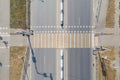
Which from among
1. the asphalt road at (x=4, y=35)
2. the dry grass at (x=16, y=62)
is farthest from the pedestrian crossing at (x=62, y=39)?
the asphalt road at (x=4, y=35)

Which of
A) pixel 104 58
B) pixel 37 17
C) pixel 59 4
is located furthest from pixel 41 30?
pixel 104 58

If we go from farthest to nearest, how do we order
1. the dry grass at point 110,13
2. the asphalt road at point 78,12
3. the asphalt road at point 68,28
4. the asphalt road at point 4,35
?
the asphalt road at point 78,12 < the asphalt road at point 68,28 < the dry grass at point 110,13 < the asphalt road at point 4,35

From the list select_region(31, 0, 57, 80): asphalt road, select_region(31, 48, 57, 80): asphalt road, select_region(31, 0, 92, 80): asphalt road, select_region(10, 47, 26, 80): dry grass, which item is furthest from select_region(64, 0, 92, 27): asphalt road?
select_region(10, 47, 26, 80): dry grass

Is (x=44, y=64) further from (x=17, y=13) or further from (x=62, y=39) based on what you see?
(x=17, y=13)

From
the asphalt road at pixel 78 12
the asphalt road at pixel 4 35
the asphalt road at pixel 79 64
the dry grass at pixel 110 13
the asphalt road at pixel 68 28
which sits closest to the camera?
the asphalt road at pixel 4 35

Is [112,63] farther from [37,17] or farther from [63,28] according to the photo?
[37,17]

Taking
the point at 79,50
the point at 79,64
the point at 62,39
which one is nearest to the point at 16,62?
the point at 62,39

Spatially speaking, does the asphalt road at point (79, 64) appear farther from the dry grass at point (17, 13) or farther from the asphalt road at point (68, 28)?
the dry grass at point (17, 13)
